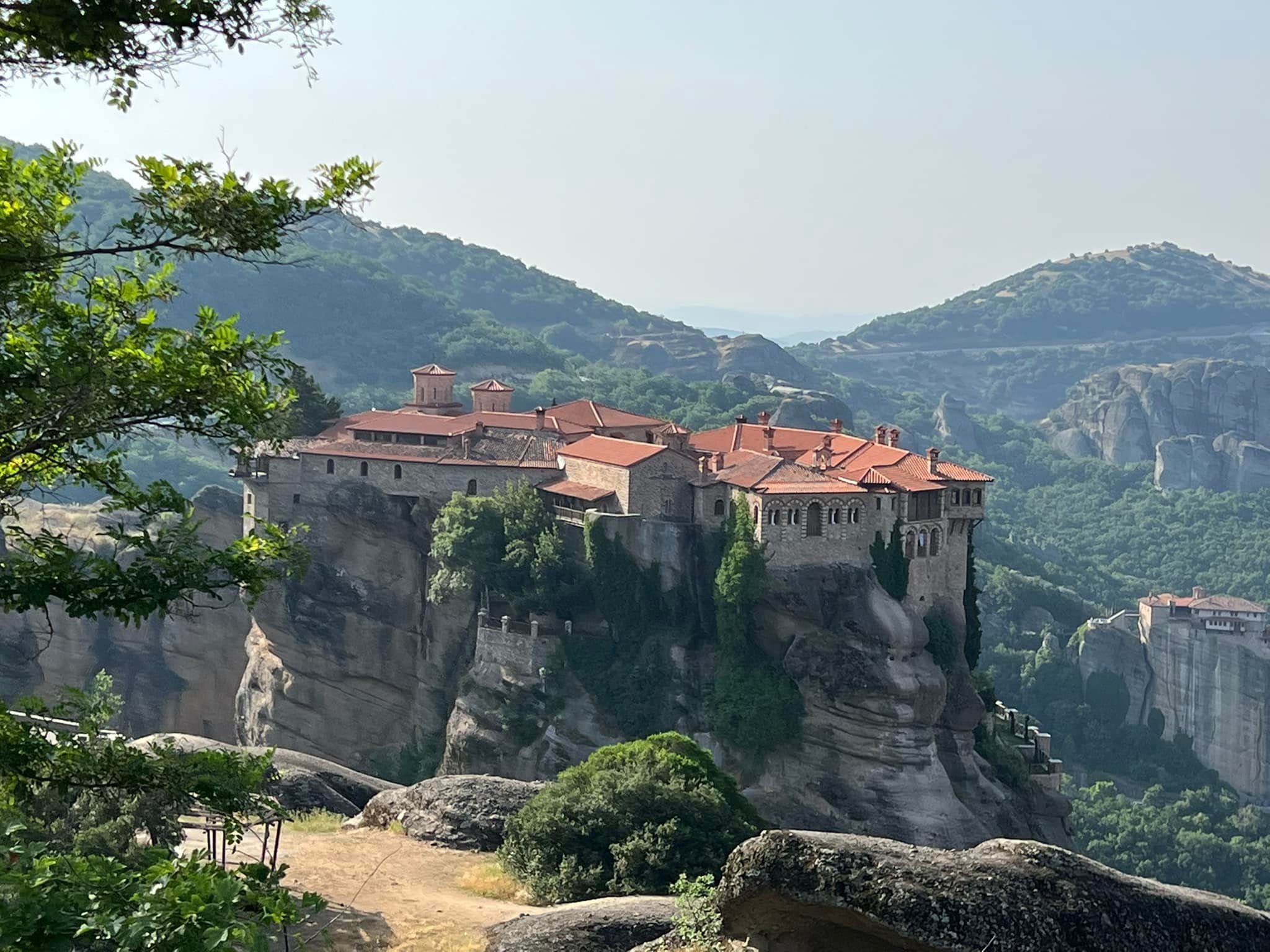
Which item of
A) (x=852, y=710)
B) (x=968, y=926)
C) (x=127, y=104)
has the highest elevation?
(x=127, y=104)

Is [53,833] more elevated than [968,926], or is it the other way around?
[968,926]

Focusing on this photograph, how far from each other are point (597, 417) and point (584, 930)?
51.5 metres

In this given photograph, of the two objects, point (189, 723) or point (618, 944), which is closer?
point (618, 944)

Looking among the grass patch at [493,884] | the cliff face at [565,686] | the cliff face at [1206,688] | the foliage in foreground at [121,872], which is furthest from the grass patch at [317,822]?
the cliff face at [1206,688]

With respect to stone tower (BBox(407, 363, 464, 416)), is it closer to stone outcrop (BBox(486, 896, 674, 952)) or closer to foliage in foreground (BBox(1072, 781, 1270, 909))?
foliage in foreground (BBox(1072, 781, 1270, 909))

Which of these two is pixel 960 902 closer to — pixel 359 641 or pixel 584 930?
pixel 584 930

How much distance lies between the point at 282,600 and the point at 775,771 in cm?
2407

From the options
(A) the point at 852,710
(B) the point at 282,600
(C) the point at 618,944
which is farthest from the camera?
(B) the point at 282,600

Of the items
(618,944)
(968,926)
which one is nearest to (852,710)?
(618,944)

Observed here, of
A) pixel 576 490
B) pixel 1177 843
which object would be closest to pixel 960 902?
pixel 576 490

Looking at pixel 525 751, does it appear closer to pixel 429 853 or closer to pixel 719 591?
pixel 719 591

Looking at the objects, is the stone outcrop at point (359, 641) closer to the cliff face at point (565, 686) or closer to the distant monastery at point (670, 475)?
the cliff face at point (565, 686)

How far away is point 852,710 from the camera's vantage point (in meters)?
57.3

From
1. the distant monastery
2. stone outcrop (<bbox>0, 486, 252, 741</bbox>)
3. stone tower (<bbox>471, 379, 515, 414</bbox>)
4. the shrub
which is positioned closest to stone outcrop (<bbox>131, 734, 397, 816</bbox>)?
the shrub
